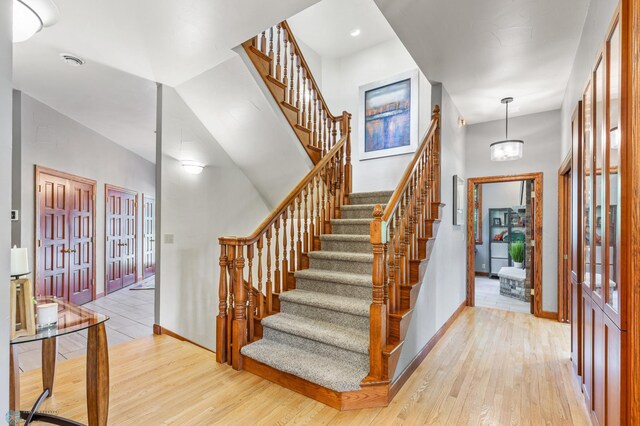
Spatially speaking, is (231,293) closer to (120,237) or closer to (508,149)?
(508,149)

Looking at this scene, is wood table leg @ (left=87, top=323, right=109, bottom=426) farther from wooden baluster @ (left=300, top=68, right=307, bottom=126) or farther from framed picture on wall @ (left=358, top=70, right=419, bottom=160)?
framed picture on wall @ (left=358, top=70, right=419, bottom=160)

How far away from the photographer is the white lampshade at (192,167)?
12.4ft

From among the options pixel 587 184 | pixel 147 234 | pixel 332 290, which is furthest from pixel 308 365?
pixel 147 234

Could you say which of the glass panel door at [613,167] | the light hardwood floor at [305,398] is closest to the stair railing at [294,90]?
the light hardwood floor at [305,398]

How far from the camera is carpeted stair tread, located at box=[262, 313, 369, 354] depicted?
2318 mm

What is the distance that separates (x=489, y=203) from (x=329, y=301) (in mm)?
6948

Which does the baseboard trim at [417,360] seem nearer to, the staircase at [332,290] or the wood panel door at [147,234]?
the staircase at [332,290]

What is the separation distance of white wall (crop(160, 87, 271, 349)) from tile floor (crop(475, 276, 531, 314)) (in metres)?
3.94

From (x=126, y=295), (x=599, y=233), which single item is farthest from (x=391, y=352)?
(x=126, y=295)

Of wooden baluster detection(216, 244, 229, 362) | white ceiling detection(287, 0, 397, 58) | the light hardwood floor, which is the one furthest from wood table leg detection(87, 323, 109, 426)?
white ceiling detection(287, 0, 397, 58)

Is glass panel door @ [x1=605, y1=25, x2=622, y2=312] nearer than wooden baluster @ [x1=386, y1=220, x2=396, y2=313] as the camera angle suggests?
Yes

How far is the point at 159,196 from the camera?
11.6 ft

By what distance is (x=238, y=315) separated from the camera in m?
2.67

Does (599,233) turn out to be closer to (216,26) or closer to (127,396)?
(216,26)
